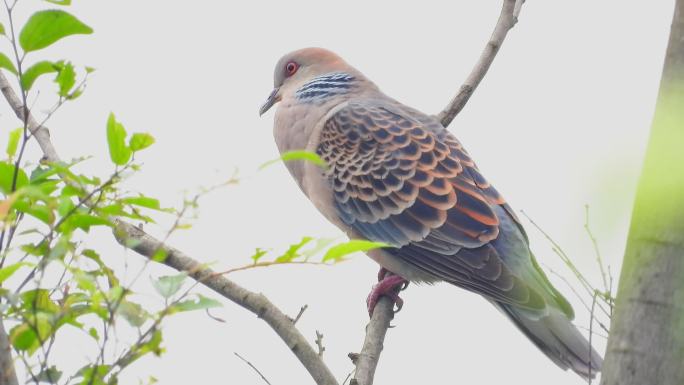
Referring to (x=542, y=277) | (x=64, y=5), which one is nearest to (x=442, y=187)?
(x=542, y=277)

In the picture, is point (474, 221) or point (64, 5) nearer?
point (64, 5)

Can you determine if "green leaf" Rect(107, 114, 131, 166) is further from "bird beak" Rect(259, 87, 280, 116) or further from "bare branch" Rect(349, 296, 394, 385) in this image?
"bird beak" Rect(259, 87, 280, 116)

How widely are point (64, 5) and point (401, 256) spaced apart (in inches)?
119

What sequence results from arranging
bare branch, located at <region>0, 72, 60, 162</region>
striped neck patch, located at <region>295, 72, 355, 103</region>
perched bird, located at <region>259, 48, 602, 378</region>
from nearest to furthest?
bare branch, located at <region>0, 72, 60, 162</region>
perched bird, located at <region>259, 48, 602, 378</region>
striped neck patch, located at <region>295, 72, 355, 103</region>

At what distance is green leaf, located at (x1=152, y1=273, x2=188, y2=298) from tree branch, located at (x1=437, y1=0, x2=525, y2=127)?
10.7ft

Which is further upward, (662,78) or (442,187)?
(442,187)

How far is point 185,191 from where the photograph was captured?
5.91ft

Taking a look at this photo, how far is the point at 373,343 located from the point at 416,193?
1266mm

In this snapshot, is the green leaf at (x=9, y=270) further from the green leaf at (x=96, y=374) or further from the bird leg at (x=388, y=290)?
the bird leg at (x=388, y=290)

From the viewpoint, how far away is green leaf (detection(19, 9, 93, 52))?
1992 mm

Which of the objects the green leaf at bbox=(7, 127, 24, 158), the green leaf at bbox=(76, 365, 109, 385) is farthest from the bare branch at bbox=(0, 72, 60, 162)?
the green leaf at bbox=(76, 365, 109, 385)

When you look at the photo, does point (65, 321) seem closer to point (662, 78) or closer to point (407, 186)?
point (662, 78)

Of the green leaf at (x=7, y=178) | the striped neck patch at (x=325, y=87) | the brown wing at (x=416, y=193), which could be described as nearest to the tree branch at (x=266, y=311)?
the green leaf at (x=7, y=178)

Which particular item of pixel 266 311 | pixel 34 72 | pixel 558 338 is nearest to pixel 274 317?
pixel 266 311
